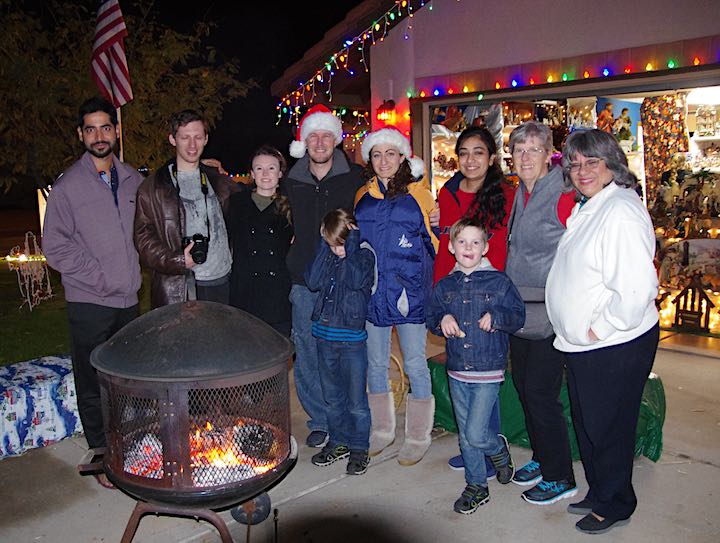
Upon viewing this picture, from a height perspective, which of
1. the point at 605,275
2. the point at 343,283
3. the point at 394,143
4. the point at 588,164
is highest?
the point at 394,143

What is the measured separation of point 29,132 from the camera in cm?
788

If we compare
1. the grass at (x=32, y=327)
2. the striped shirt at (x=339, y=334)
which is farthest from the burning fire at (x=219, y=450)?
the grass at (x=32, y=327)

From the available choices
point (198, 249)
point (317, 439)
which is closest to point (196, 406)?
point (198, 249)

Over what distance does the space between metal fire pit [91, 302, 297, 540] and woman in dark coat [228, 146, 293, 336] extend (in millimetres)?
1026

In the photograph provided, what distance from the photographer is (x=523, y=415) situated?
4.25m

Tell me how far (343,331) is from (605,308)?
1484mm

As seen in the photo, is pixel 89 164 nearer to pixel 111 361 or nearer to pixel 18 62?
pixel 111 361

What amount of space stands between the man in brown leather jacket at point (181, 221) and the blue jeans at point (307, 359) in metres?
0.48

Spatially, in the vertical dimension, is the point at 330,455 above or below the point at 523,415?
below

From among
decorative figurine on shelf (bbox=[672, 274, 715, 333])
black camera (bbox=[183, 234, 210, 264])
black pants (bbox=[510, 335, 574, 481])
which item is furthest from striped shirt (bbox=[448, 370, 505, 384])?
decorative figurine on shelf (bbox=[672, 274, 715, 333])

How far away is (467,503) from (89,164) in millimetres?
2753

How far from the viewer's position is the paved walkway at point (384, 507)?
3.33m

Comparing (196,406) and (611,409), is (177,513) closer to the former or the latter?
(196,406)

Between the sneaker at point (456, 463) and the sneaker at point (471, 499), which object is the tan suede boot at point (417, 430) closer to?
the sneaker at point (456, 463)
